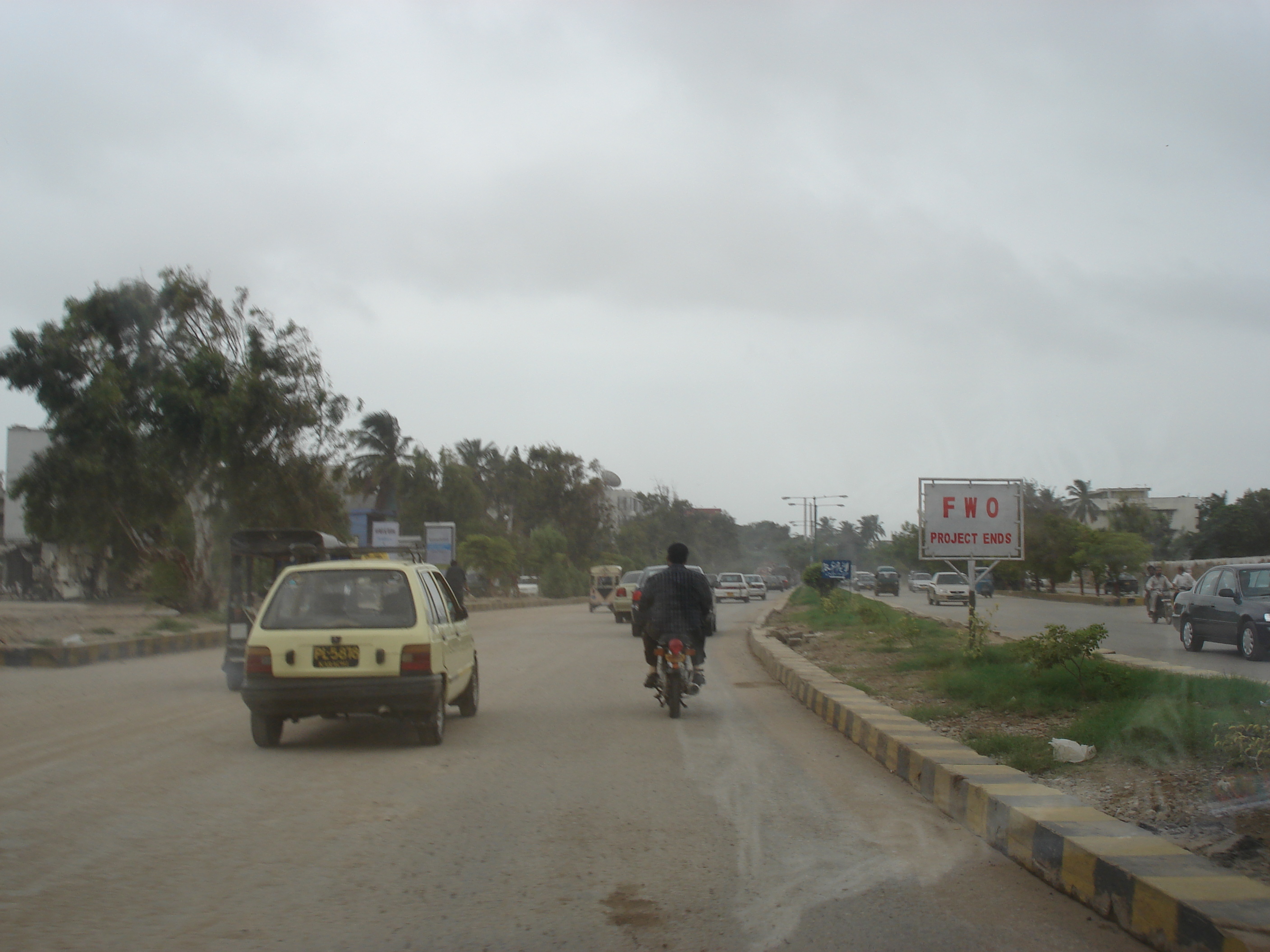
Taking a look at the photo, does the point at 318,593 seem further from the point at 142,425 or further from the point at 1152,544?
the point at 1152,544

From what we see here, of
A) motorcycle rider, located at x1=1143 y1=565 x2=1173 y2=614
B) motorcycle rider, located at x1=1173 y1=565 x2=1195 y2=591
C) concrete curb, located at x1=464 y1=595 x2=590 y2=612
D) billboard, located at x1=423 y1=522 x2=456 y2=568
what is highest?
billboard, located at x1=423 y1=522 x2=456 y2=568

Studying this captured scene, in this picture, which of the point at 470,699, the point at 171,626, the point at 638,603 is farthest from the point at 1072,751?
the point at 171,626

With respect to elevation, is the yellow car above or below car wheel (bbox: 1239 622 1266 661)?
above

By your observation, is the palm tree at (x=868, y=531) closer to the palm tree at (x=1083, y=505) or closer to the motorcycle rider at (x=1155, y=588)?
the palm tree at (x=1083, y=505)

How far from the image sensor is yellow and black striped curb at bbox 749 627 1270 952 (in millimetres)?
3926

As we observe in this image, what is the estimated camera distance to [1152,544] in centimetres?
4644

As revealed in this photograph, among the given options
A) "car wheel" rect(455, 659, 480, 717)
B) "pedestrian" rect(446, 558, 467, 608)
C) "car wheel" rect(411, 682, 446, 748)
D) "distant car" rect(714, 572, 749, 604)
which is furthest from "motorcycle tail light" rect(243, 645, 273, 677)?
"distant car" rect(714, 572, 749, 604)

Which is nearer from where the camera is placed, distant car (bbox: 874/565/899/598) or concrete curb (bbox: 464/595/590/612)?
concrete curb (bbox: 464/595/590/612)

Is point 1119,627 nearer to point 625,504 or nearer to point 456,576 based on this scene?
point 456,576

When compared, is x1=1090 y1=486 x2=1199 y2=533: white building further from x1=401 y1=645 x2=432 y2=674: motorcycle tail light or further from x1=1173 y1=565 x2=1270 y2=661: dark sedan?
x1=401 y1=645 x2=432 y2=674: motorcycle tail light

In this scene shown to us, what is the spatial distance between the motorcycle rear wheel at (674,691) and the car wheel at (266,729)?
361 centimetres

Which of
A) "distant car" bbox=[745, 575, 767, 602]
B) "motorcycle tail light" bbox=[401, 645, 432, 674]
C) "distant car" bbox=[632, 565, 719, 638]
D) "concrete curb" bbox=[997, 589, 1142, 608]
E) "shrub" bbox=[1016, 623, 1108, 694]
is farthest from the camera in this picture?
"distant car" bbox=[745, 575, 767, 602]

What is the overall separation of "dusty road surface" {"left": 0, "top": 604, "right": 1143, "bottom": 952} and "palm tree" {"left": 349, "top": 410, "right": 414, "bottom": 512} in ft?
167

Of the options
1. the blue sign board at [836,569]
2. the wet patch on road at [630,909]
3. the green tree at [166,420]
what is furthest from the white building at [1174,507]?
the wet patch on road at [630,909]
